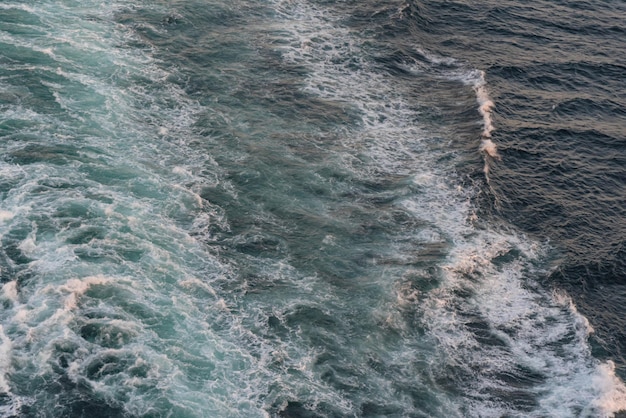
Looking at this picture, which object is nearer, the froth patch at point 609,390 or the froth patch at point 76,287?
the froth patch at point 609,390

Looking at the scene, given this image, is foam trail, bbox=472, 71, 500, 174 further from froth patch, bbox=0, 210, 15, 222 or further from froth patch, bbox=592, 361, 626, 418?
froth patch, bbox=0, 210, 15, 222

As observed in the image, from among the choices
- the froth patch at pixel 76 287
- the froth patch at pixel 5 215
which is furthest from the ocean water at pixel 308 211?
the froth patch at pixel 5 215

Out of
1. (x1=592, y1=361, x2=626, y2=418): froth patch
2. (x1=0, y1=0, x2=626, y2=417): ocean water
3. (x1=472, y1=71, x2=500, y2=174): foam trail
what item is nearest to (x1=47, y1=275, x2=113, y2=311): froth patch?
(x1=0, y1=0, x2=626, y2=417): ocean water

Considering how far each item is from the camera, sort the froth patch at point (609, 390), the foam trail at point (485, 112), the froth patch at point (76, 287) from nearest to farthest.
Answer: the froth patch at point (609, 390) < the froth patch at point (76, 287) < the foam trail at point (485, 112)

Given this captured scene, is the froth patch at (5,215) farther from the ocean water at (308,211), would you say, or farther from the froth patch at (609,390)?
the froth patch at (609,390)

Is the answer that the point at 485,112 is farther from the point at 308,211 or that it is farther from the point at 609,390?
the point at 609,390

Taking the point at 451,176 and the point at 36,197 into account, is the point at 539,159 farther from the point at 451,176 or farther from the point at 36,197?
the point at 36,197

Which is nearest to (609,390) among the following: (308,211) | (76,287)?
(308,211)

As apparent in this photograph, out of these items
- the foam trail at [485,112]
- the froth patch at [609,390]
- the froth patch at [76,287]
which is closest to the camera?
the froth patch at [609,390]
